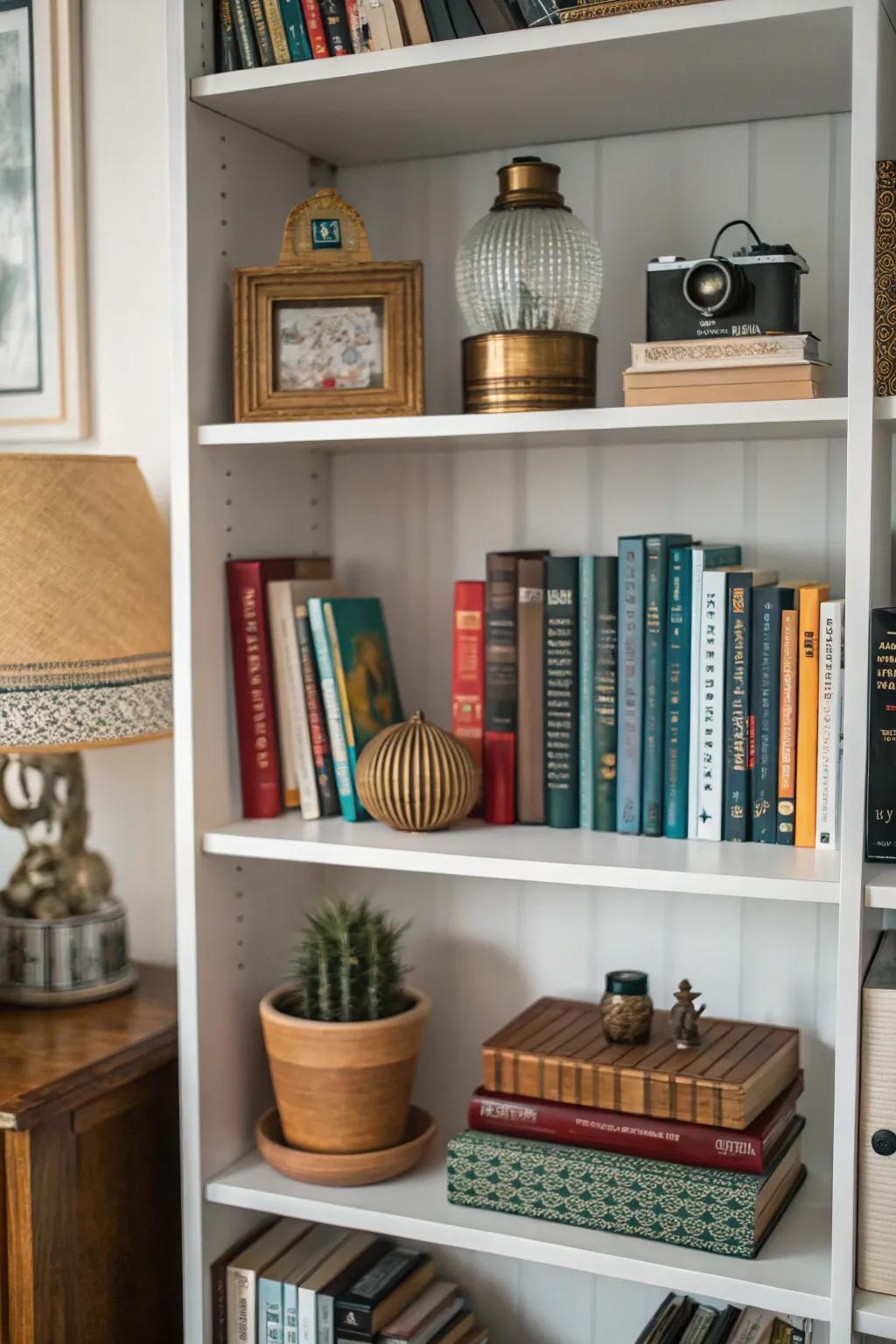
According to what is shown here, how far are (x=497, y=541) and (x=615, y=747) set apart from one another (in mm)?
337

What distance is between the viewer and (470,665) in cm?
152

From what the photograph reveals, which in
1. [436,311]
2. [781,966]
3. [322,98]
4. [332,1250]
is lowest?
[332,1250]

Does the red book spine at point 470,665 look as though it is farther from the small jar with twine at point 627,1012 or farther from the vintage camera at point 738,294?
the vintage camera at point 738,294

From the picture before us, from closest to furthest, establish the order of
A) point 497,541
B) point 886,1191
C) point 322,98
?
point 886,1191
point 322,98
point 497,541

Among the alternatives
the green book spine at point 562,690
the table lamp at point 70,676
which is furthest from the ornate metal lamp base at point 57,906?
the green book spine at point 562,690

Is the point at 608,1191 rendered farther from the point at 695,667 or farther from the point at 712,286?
the point at 712,286

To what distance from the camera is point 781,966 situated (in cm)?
153

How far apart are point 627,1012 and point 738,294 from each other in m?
0.72

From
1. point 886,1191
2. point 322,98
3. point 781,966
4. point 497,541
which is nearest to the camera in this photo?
point 886,1191

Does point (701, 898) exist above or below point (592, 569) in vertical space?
below

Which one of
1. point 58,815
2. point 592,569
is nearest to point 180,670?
point 58,815

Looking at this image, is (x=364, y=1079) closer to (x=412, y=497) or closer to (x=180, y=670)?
(x=180, y=670)

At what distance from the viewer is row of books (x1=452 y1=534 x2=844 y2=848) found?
133 centimetres

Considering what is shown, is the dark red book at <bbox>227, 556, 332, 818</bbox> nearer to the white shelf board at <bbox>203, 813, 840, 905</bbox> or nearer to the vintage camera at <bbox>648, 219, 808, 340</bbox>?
the white shelf board at <bbox>203, 813, 840, 905</bbox>
